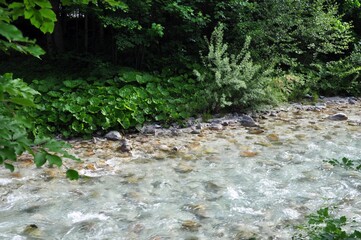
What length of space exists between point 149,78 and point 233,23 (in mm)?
2646

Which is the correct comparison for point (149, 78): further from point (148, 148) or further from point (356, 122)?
point (356, 122)

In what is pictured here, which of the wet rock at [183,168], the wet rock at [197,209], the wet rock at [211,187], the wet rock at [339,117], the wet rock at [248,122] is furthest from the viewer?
the wet rock at [339,117]

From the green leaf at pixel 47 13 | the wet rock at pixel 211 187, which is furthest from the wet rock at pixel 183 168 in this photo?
the green leaf at pixel 47 13

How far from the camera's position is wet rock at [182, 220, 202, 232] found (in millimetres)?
3098

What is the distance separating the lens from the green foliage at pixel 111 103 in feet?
18.0

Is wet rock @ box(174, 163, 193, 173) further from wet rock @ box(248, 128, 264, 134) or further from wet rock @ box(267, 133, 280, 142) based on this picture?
wet rock @ box(248, 128, 264, 134)

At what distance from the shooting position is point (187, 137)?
5.75 meters

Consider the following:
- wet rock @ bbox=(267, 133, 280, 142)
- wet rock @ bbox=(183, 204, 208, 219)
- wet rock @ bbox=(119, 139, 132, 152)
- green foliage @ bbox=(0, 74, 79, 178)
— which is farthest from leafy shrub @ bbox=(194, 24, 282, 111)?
green foliage @ bbox=(0, 74, 79, 178)

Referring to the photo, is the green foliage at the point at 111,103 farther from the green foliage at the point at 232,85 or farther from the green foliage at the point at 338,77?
the green foliage at the point at 338,77

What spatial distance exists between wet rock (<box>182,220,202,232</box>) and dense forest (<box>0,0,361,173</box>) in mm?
2728

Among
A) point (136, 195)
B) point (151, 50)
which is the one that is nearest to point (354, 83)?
point (151, 50)

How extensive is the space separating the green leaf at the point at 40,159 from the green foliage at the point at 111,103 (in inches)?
180

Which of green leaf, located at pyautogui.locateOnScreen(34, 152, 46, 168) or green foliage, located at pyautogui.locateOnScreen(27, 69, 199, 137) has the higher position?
green leaf, located at pyautogui.locateOnScreen(34, 152, 46, 168)

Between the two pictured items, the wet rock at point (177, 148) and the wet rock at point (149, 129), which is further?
the wet rock at point (149, 129)
